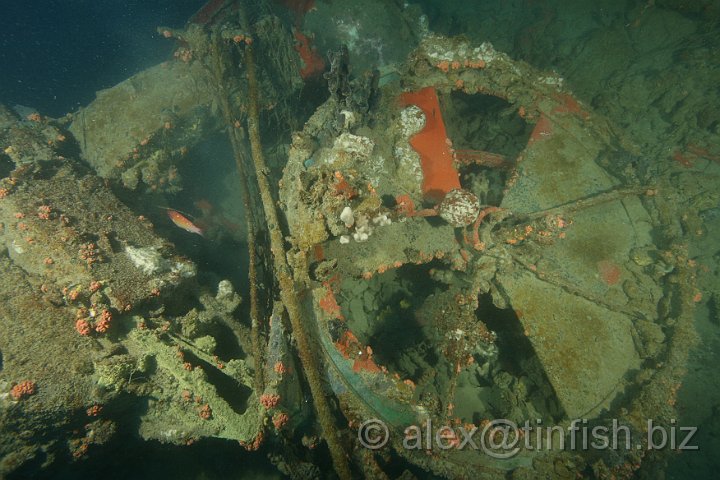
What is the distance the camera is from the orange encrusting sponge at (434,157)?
4.61 metres

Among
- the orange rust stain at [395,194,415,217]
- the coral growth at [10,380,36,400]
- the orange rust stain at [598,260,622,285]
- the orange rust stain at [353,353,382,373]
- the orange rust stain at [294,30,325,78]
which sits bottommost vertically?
the orange rust stain at [598,260,622,285]

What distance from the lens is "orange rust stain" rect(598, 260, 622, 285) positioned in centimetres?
441

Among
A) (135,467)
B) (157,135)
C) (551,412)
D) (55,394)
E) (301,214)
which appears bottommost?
(551,412)

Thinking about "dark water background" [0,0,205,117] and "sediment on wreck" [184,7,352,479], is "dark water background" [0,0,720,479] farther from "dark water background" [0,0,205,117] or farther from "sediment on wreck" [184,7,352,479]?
"sediment on wreck" [184,7,352,479]

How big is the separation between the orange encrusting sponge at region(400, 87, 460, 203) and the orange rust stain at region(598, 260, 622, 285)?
89.2 inches

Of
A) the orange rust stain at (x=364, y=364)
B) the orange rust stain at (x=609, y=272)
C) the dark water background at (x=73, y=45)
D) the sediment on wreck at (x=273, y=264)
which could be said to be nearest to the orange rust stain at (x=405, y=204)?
the sediment on wreck at (x=273, y=264)

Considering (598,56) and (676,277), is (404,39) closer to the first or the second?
(598,56)

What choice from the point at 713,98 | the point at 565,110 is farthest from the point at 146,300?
the point at 713,98

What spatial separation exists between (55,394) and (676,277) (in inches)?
283

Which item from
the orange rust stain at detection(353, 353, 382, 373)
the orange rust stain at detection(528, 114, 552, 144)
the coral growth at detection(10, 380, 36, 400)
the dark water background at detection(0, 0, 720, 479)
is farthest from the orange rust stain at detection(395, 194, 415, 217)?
the dark water background at detection(0, 0, 720, 479)

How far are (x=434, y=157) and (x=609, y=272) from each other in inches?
114

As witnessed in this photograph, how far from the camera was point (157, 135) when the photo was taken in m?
6.09

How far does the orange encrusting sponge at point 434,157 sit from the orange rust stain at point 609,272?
2.27 metres

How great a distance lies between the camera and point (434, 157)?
4711 millimetres
